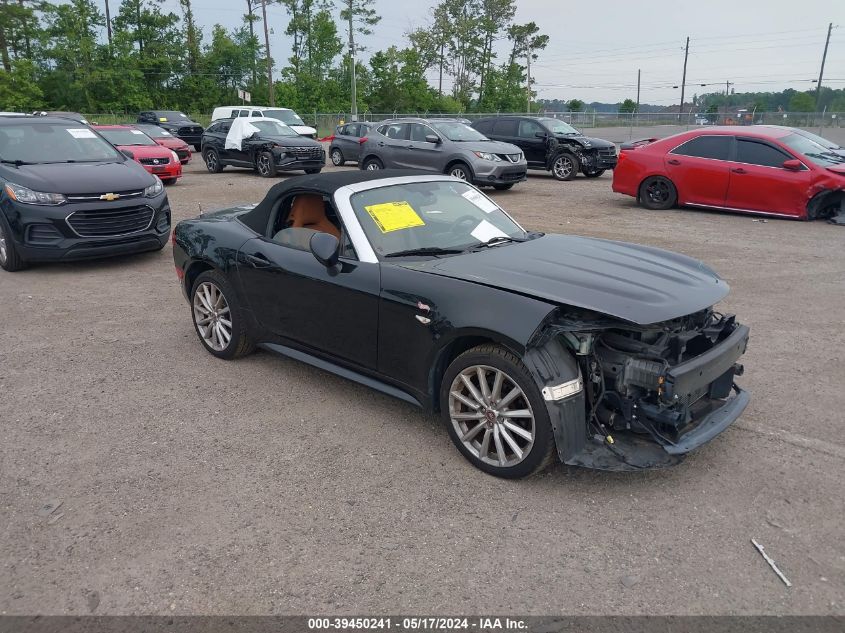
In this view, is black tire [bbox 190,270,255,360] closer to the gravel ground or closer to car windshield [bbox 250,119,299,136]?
the gravel ground

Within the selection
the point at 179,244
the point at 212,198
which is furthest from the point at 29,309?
the point at 212,198

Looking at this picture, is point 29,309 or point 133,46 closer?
point 29,309

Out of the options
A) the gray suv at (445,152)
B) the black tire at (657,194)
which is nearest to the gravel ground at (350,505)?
the black tire at (657,194)

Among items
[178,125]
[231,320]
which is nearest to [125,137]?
[231,320]

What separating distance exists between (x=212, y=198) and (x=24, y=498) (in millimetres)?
12096

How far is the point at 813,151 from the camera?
11.6 metres

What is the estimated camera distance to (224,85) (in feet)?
201

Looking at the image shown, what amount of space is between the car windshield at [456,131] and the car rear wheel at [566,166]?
324 centimetres

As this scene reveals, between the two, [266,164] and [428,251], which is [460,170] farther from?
[428,251]

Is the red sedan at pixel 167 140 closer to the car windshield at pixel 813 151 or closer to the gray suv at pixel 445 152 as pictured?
the gray suv at pixel 445 152

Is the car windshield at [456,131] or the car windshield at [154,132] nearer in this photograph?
the car windshield at [456,131]

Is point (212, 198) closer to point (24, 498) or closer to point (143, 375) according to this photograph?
point (143, 375)

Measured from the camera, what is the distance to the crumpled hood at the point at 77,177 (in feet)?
25.8

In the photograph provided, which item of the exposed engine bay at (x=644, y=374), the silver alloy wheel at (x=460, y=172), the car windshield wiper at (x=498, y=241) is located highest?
the car windshield wiper at (x=498, y=241)
